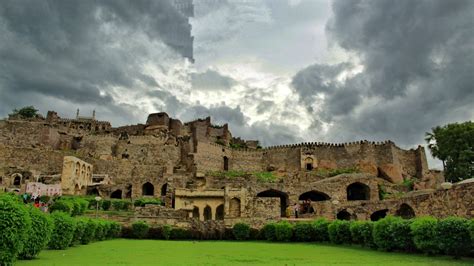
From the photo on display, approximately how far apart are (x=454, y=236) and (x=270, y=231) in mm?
14776

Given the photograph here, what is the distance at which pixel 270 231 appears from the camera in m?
27.2

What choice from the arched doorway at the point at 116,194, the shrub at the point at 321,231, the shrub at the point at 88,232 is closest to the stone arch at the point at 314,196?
the shrub at the point at 321,231

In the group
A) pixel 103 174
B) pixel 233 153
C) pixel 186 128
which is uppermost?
pixel 186 128

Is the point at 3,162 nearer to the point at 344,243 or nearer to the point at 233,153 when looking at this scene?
the point at 233,153

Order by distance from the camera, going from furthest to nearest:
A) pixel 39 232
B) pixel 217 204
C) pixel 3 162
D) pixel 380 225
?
1. pixel 3 162
2. pixel 217 204
3. pixel 380 225
4. pixel 39 232

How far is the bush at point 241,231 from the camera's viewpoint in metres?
27.5

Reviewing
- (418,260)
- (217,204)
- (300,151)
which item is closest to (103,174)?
(217,204)

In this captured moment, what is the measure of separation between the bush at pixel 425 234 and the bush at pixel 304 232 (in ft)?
34.0

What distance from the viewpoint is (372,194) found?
3991 centimetres

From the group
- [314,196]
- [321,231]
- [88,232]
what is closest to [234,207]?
[314,196]

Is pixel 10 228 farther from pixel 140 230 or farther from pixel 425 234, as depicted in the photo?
pixel 140 230

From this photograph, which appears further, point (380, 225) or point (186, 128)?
point (186, 128)

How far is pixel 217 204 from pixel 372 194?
605 inches

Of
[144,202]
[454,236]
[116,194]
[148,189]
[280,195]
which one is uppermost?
[148,189]
